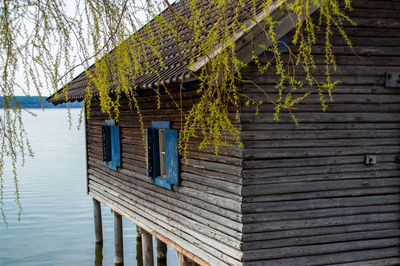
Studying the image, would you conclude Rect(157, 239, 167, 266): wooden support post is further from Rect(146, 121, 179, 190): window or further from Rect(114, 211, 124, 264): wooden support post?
Rect(146, 121, 179, 190): window

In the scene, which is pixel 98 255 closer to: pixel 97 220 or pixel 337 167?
pixel 97 220

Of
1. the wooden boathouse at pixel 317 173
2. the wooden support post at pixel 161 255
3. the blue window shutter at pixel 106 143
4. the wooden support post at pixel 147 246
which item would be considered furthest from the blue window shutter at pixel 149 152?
the wooden support post at pixel 161 255

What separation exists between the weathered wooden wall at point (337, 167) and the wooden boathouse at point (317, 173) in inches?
0.5

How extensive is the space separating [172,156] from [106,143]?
4133mm

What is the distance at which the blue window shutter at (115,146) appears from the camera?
999 centimetres

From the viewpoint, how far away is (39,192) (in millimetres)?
26594

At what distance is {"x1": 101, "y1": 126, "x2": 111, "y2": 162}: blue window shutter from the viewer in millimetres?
11117

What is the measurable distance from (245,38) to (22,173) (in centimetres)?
3161

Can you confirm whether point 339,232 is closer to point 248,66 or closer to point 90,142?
point 248,66

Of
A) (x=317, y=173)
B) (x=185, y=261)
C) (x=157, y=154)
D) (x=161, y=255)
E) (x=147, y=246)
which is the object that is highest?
(x=157, y=154)

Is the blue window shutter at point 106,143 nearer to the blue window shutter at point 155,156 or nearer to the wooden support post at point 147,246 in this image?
the wooden support post at point 147,246

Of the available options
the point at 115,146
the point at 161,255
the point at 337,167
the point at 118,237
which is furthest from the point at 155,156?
the point at 161,255

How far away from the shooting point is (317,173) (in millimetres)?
6070

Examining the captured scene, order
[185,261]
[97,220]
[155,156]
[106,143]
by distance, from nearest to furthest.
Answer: [185,261], [155,156], [106,143], [97,220]
